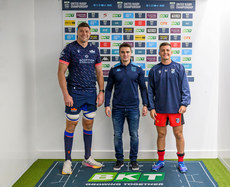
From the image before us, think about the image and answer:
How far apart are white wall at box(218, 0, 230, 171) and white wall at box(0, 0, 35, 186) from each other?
7.57 ft

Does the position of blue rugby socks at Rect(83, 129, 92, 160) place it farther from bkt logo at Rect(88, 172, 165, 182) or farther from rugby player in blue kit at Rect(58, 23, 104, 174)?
bkt logo at Rect(88, 172, 165, 182)

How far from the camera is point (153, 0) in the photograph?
3465mm

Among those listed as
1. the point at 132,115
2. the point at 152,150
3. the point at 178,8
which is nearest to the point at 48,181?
the point at 132,115

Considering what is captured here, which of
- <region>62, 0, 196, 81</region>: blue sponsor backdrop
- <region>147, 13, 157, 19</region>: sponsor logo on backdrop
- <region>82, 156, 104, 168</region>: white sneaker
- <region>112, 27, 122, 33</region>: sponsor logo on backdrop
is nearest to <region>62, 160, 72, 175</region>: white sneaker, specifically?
<region>82, 156, 104, 168</region>: white sneaker

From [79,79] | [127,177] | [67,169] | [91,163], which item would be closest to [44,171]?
[67,169]

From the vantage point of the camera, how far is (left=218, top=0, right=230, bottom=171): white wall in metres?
3.26

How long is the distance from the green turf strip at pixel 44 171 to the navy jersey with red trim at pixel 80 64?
1.04 metres

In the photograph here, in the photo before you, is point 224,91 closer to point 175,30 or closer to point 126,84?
point 175,30

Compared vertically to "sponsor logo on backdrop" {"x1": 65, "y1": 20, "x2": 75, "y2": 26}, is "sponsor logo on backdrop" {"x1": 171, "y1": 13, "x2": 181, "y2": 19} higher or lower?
higher

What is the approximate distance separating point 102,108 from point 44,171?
1020 mm

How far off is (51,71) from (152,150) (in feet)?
5.34

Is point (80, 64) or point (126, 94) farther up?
point (80, 64)

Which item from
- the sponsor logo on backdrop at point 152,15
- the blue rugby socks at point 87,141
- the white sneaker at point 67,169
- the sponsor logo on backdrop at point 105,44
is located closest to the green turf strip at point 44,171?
the white sneaker at point 67,169

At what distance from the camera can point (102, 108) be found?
3594mm
